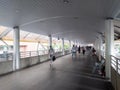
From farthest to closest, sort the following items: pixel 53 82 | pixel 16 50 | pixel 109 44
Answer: pixel 16 50 < pixel 109 44 < pixel 53 82

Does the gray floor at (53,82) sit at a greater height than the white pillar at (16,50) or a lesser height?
lesser

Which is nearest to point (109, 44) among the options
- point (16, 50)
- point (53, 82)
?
point (53, 82)

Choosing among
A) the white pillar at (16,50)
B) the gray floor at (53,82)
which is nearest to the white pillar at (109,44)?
the gray floor at (53,82)

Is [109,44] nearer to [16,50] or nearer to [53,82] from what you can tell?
[53,82]

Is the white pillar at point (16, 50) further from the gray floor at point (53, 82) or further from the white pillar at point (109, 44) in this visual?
the white pillar at point (109, 44)

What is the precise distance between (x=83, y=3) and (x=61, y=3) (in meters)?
0.85

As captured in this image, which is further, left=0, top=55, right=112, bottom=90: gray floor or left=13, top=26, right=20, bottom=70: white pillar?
left=13, top=26, right=20, bottom=70: white pillar

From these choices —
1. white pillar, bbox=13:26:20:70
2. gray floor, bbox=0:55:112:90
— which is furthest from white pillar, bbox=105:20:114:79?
white pillar, bbox=13:26:20:70

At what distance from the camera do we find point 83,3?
5863 millimetres

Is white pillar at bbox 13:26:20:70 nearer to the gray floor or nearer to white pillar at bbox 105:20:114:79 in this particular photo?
the gray floor

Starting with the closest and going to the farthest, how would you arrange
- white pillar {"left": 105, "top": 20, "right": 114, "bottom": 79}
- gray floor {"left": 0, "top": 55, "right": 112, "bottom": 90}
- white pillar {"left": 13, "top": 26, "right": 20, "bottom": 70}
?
1. gray floor {"left": 0, "top": 55, "right": 112, "bottom": 90}
2. white pillar {"left": 105, "top": 20, "right": 114, "bottom": 79}
3. white pillar {"left": 13, "top": 26, "right": 20, "bottom": 70}

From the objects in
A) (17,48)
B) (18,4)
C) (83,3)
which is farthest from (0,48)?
(83,3)

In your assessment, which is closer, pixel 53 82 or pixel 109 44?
pixel 53 82

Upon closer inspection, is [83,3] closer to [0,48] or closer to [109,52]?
[109,52]
